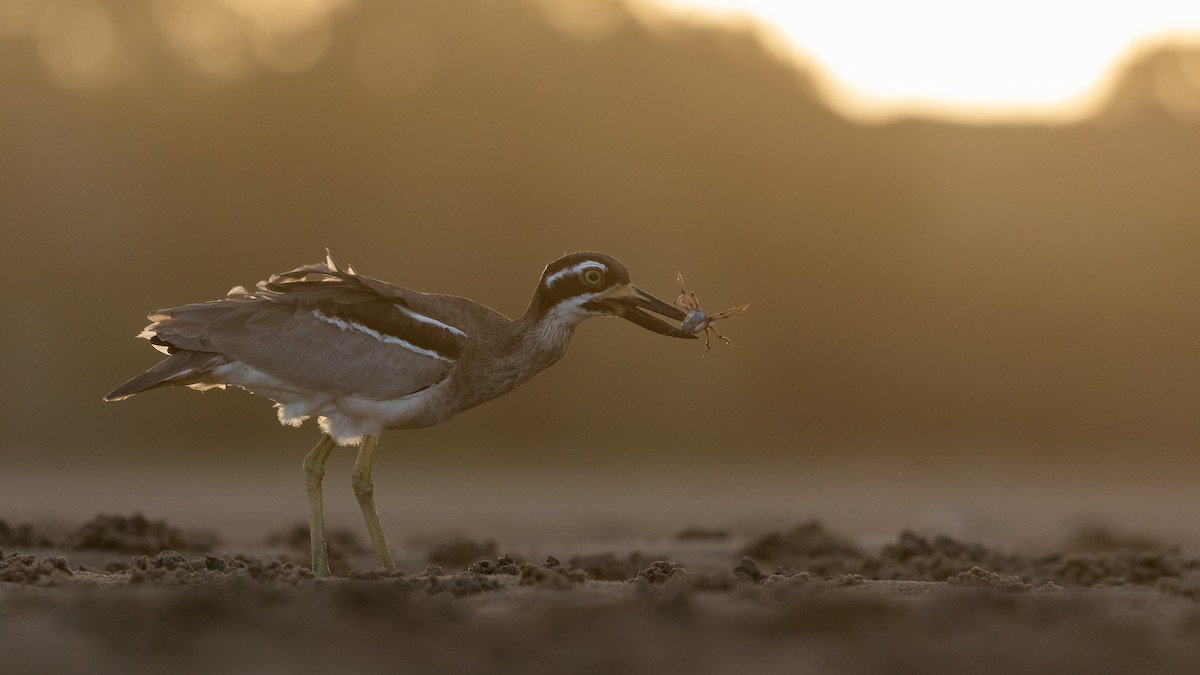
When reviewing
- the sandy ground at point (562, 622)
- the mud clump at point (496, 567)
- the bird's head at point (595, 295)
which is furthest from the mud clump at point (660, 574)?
the bird's head at point (595, 295)

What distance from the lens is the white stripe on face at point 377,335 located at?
844 centimetres

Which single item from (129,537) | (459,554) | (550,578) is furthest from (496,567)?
(129,537)

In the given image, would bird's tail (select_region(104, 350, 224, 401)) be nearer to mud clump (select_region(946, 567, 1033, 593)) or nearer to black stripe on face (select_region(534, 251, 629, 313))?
black stripe on face (select_region(534, 251, 629, 313))

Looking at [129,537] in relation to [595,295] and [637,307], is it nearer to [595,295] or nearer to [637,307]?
[595,295]

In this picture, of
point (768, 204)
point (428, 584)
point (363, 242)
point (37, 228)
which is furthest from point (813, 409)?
point (428, 584)

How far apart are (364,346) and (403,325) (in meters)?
0.22

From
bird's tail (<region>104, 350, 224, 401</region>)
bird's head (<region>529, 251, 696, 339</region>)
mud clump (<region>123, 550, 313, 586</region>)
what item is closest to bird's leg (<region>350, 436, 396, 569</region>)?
mud clump (<region>123, 550, 313, 586</region>)

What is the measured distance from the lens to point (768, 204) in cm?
2852

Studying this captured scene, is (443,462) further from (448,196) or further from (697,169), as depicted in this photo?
(697,169)

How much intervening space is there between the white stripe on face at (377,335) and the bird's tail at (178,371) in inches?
22.9

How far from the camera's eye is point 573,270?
8.68m

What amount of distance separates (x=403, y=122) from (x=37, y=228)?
246 inches

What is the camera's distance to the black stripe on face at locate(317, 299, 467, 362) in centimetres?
847

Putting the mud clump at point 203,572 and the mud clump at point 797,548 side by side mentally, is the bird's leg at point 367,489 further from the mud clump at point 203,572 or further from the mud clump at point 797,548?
the mud clump at point 797,548
